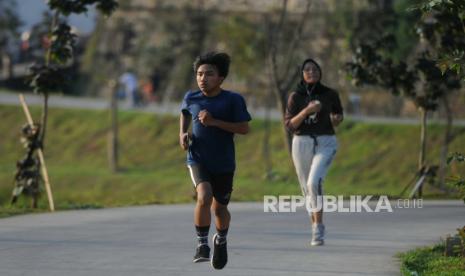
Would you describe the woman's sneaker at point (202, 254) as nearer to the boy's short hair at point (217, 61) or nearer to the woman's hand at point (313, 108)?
the boy's short hair at point (217, 61)

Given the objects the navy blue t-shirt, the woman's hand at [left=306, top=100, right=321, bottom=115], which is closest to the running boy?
the navy blue t-shirt

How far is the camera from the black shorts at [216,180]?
34.2 ft

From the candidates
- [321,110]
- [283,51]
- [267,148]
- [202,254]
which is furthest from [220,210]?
[283,51]

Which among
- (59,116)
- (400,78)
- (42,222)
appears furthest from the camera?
(59,116)

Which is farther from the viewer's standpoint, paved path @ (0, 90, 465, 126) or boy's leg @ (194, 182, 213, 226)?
paved path @ (0, 90, 465, 126)

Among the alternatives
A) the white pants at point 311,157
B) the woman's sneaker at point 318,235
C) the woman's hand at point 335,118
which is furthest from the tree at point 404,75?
the woman's sneaker at point 318,235

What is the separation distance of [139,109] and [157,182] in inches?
389

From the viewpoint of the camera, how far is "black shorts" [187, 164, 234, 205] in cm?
1044

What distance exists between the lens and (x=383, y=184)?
3081 centimetres

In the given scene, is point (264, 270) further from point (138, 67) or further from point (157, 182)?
point (138, 67)

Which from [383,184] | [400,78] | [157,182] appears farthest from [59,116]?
[400,78]

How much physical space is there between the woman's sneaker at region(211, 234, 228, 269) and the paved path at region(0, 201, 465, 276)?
144 millimetres

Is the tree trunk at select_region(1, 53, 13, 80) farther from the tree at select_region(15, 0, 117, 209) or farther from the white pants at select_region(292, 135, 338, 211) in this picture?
the white pants at select_region(292, 135, 338, 211)

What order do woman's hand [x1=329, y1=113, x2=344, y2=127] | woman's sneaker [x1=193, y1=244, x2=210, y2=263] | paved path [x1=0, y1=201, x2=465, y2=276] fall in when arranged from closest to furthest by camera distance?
woman's sneaker [x1=193, y1=244, x2=210, y2=263] < paved path [x1=0, y1=201, x2=465, y2=276] < woman's hand [x1=329, y1=113, x2=344, y2=127]
